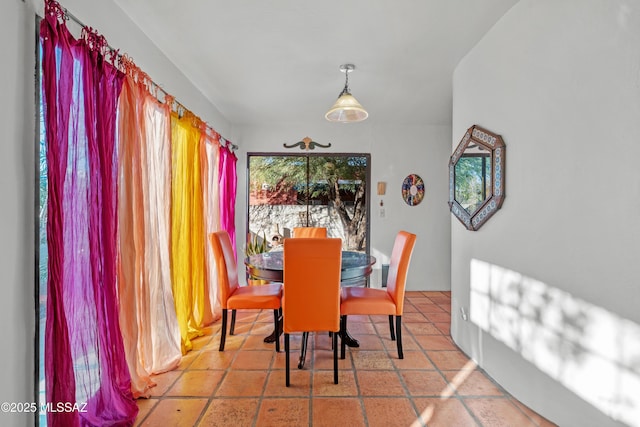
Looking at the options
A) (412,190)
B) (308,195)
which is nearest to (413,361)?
(412,190)

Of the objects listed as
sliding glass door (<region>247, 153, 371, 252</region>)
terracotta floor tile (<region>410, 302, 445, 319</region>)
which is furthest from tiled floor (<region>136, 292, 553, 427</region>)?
sliding glass door (<region>247, 153, 371, 252</region>)

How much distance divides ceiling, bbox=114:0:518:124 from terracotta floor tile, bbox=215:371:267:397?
248cm

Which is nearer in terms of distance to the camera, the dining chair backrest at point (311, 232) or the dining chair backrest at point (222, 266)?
the dining chair backrest at point (222, 266)

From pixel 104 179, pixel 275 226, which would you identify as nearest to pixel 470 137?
pixel 104 179

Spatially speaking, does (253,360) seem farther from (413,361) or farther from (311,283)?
(413,361)

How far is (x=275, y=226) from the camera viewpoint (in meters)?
5.12

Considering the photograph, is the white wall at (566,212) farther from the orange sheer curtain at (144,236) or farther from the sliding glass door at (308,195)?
the sliding glass door at (308,195)

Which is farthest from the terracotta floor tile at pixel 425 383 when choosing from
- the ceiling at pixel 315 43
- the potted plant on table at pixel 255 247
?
the ceiling at pixel 315 43

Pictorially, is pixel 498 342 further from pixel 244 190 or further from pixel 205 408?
pixel 244 190

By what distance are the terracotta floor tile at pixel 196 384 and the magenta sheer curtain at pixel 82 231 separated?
0.32 metres

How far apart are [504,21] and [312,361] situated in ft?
9.20

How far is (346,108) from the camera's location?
2.68m

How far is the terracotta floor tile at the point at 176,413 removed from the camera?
1844mm

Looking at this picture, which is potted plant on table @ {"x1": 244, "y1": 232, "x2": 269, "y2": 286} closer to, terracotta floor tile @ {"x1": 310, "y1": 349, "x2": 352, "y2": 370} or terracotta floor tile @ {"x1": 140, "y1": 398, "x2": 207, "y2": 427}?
terracotta floor tile @ {"x1": 310, "y1": 349, "x2": 352, "y2": 370}
